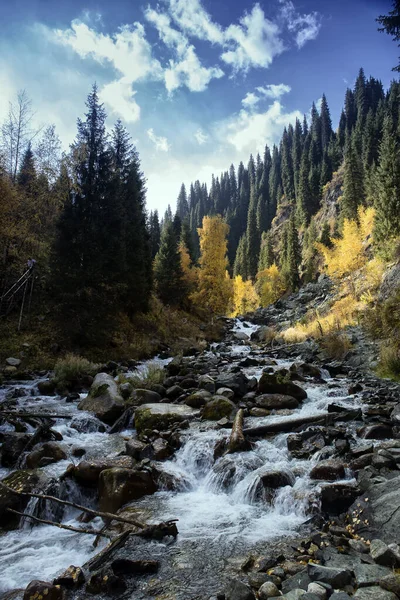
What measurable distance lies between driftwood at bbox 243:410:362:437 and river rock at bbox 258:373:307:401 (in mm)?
2158

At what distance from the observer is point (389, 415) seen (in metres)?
8.27

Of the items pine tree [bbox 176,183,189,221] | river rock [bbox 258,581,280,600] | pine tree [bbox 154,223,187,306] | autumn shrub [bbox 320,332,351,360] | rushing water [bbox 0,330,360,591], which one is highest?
pine tree [bbox 176,183,189,221]

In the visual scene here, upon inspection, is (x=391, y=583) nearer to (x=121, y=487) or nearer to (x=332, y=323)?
(x=121, y=487)

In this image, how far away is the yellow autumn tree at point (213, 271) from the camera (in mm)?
38812

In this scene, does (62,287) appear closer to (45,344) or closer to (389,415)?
(45,344)

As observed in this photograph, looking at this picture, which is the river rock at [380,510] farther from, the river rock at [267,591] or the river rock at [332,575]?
the river rock at [267,591]

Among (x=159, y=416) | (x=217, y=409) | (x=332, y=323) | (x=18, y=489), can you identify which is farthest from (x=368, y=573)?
(x=332, y=323)

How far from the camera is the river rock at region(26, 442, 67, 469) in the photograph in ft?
23.1

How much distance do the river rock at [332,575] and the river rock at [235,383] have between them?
7917 mm

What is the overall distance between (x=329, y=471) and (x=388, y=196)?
3792 centimetres

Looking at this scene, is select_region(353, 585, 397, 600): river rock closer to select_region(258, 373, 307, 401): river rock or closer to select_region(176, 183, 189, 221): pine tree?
select_region(258, 373, 307, 401): river rock

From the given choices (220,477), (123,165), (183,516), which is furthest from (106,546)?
(123,165)

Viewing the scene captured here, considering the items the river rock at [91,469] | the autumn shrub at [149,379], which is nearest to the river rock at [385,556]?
the river rock at [91,469]

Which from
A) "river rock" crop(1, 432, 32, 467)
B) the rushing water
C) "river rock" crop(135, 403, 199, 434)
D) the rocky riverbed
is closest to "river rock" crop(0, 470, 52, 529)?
the rocky riverbed
